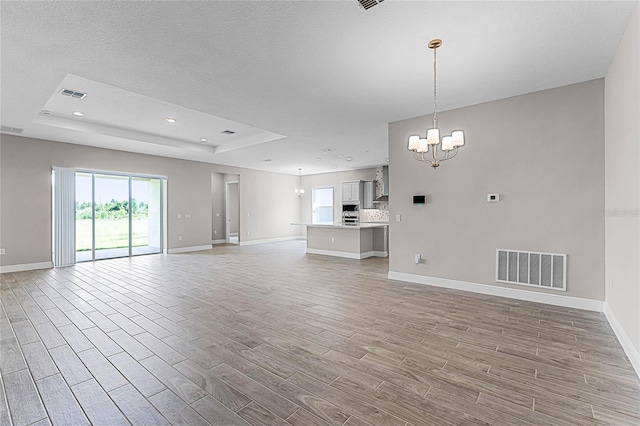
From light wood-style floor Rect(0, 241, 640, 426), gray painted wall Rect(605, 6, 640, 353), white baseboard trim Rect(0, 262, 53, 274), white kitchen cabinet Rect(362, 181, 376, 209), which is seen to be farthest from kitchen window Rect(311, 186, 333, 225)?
gray painted wall Rect(605, 6, 640, 353)

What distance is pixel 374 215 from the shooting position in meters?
11.1

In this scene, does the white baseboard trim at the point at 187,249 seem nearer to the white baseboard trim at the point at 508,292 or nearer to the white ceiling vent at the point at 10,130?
the white ceiling vent at the point at 10,130

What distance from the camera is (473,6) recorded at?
2.35 meters

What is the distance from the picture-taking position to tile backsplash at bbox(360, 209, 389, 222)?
35.6 feet

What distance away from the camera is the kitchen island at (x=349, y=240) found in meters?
7.93

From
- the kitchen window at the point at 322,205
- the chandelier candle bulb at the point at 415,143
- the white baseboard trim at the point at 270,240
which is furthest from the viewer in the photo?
the kitchen window at the point at 322,205

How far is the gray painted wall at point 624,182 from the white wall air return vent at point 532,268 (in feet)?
1.51

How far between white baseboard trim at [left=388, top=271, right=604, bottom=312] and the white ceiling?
109 inches

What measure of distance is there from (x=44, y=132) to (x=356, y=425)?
7.73m

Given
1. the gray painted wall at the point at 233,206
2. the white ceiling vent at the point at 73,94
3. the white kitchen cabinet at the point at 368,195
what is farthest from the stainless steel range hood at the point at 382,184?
the white ceiling vent at the point at 73,94

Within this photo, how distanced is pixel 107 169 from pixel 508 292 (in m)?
9.07

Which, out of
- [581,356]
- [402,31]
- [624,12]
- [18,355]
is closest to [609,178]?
[624,12]

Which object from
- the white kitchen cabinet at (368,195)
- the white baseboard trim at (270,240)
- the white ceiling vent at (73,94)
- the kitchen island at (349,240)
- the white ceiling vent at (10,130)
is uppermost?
the white ceiling vent at (73,94)

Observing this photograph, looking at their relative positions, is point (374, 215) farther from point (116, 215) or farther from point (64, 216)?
point (64, 216)
